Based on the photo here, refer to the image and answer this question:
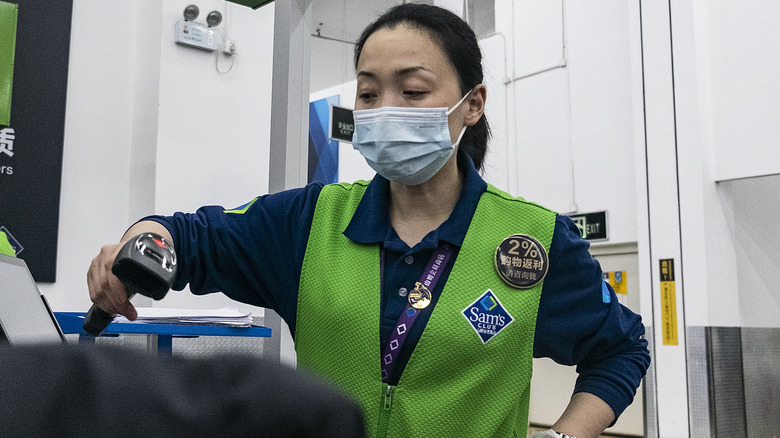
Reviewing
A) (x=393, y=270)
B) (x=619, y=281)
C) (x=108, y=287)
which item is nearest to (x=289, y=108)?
(x=393, y=270)

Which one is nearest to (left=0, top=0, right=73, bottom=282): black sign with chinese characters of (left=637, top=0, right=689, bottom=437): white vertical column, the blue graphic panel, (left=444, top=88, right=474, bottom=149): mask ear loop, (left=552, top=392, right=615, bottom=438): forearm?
the blue graphic panel

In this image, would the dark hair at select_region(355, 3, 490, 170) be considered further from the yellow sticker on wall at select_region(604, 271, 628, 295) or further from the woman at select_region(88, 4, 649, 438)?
the yellow sticker on wall at select_region(604, 271, 628, 295)

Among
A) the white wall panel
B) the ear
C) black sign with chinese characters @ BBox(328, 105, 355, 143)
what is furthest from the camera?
the white wall panel

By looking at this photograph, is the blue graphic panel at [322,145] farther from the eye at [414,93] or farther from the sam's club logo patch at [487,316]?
the sam's club logo patch at [487,316]

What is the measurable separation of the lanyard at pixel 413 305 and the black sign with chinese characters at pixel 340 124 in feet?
6.38

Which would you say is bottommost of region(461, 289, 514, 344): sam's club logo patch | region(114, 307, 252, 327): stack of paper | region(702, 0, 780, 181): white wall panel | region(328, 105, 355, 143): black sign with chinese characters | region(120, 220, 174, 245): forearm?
region(114, 307, 252, 327): stack of paper

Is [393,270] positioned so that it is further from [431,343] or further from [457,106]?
[457,106]

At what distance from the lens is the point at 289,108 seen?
8.71ft

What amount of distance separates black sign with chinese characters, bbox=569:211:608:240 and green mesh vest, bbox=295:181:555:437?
5487mm

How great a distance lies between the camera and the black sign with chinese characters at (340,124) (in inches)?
124

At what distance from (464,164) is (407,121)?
5.9 inches

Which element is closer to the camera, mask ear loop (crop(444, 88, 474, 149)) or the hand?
the hand

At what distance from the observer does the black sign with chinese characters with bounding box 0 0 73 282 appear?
136 inches

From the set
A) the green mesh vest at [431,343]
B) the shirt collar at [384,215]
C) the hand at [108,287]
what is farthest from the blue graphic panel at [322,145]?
the hand at [108,287]
